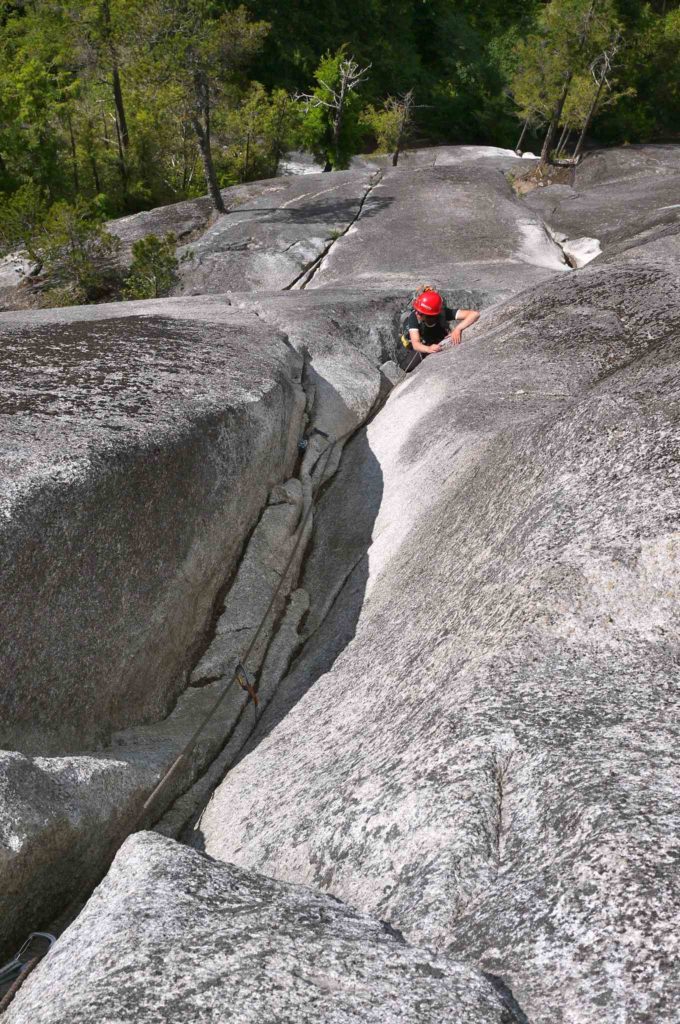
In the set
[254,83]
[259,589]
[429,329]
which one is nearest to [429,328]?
[429,329]

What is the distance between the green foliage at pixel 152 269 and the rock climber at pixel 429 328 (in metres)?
6.43

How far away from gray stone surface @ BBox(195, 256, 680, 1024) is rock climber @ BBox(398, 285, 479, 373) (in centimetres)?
285

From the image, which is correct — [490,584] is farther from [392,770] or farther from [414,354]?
[414,354]

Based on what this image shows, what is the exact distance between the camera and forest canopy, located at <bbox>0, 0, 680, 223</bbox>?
20.6 meters

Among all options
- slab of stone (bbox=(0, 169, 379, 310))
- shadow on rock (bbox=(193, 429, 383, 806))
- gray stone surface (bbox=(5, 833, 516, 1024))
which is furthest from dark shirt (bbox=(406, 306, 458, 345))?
gray stone surface (bbox=(5, 833, 516, 1024))

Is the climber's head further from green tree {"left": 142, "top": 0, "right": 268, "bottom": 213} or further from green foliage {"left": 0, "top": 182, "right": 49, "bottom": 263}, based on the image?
green foliage {"left": 0, "top": 182, "right": 49, "bottom": 263}

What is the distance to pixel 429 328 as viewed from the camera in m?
11.2

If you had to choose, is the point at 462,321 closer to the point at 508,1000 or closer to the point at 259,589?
the point at 259,589

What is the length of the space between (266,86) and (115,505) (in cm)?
3677

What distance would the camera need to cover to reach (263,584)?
773cm

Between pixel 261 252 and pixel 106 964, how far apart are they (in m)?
14.8

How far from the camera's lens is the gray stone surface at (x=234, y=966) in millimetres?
3047

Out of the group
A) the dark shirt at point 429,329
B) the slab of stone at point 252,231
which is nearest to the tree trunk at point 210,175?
the slab of stone at point 252,231

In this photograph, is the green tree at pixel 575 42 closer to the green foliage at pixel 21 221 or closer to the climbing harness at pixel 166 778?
the green foliage at pixel 21 221
